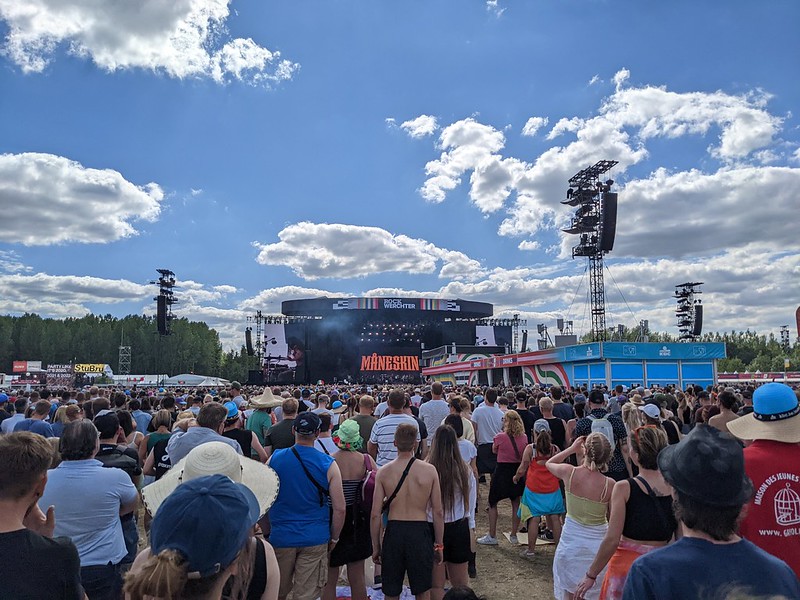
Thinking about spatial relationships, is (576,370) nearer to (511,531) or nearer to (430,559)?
(511,531)

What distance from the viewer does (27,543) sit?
208cm

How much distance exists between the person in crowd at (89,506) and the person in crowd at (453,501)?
2247 mm

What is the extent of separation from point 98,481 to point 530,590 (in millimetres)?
4246

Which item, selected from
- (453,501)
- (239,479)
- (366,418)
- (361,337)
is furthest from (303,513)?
(361,337)

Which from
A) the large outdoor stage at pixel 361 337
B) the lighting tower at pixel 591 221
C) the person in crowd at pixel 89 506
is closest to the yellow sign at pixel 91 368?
the large outdoor stage at pixel 361 337

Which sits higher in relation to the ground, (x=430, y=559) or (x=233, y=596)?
(x=233, y=596)

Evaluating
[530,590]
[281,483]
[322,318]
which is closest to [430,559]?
[281,483]

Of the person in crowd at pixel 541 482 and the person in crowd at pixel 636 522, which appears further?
the person in crowd at pixel 541 482

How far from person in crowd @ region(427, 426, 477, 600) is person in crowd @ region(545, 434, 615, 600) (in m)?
0.79

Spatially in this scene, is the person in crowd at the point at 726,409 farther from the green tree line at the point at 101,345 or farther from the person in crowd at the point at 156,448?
the green tree line at the point at 101,345

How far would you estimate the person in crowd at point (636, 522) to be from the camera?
296cm

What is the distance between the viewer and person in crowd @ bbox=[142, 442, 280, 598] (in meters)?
2.02

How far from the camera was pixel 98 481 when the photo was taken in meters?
3.18

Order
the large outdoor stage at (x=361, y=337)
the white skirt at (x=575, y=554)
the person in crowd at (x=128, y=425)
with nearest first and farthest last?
the white skirt at (x=575, y=554)
the person in crowd at (x=128, y=425)
the large outdoor stage at (x=361, y=337)
